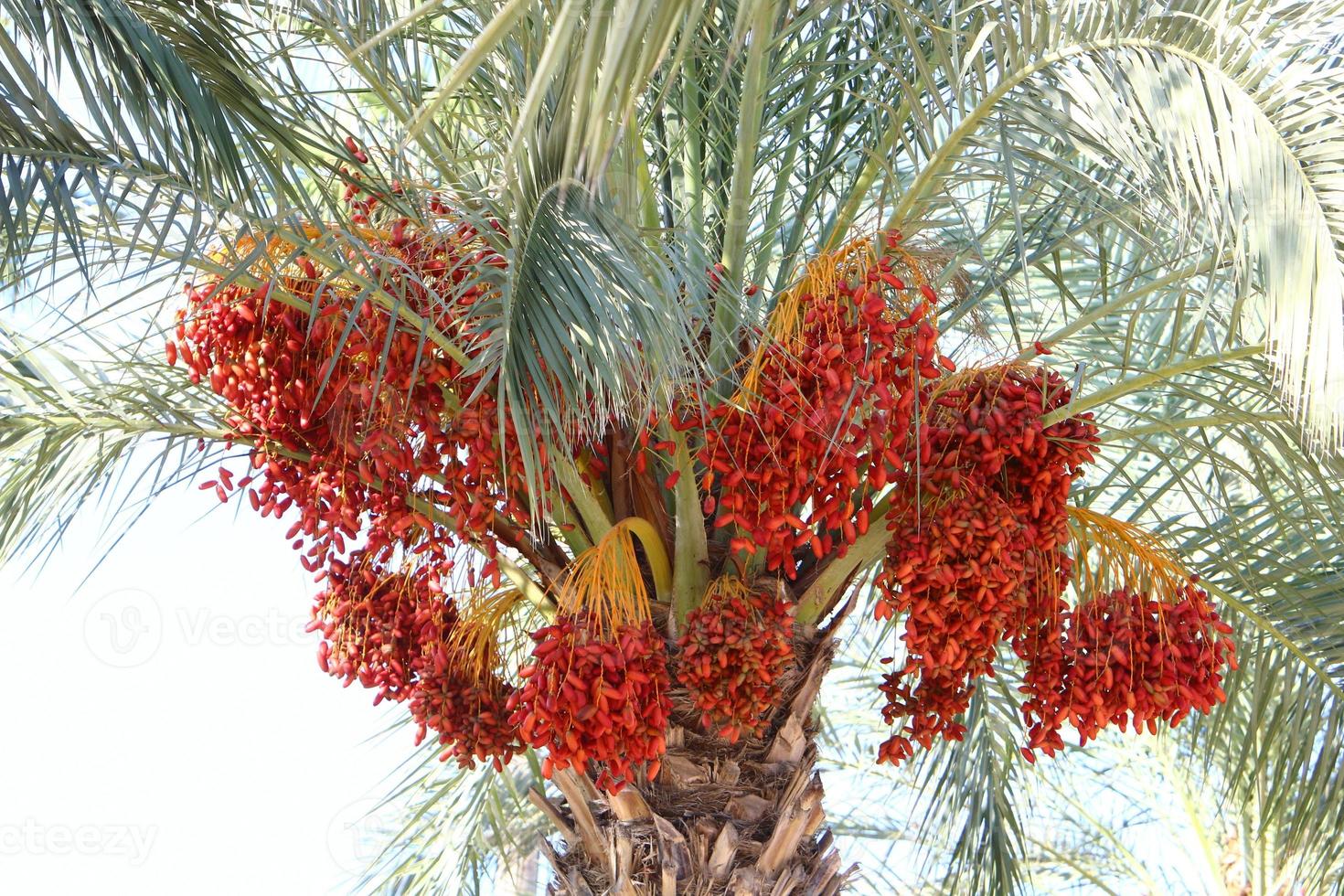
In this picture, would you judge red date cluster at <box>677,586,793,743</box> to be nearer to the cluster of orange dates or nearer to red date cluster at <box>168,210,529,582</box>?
the cluster of orange dates

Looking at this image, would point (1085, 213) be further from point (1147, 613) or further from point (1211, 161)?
point (1211, 161)

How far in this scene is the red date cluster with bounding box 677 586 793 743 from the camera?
2.82 meters

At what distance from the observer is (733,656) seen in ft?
9.28

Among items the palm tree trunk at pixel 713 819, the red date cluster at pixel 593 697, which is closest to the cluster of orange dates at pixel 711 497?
the red date cluster at pixel 593 697

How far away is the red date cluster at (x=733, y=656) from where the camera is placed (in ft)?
9.26

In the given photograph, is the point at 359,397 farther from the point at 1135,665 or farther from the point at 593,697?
the point at 1135,665

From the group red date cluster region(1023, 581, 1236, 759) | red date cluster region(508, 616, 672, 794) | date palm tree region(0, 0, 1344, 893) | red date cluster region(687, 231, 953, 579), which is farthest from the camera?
red date cluster region(1023, 581, 1236, 759)

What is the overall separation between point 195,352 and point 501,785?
9.40 feet

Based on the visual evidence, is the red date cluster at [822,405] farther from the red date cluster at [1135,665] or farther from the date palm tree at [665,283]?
the red date cluster at [1135,665]

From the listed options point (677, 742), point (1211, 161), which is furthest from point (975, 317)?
point (677, 742)

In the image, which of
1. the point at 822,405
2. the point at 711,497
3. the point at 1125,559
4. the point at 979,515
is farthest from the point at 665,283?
the point at 1125,559

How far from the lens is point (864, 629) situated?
6.26 meters

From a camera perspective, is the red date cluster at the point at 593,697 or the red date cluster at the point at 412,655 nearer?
the red date cluster at the point at 593,697

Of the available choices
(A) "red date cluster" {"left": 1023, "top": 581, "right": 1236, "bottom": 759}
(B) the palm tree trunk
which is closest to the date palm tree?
(B) the palm tree trunk
